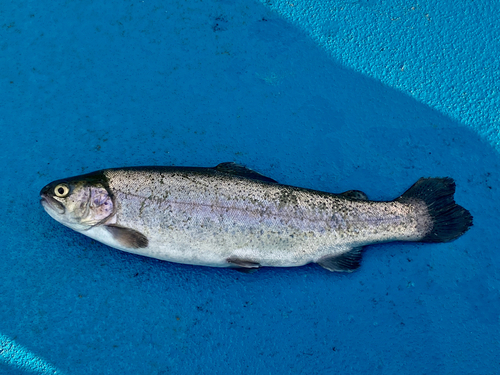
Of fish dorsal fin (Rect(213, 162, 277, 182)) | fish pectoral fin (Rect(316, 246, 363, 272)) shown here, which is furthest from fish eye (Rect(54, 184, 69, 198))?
fish pectoral fin (Rect(316, 246, 363, 272))

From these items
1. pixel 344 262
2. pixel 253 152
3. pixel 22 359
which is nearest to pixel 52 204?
pixel 22 359

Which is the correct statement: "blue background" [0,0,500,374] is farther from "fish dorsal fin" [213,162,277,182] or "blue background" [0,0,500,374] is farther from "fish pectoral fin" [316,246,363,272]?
"fish dorsal fin" [213,162,277,182]

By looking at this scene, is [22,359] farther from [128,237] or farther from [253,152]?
[253,152]

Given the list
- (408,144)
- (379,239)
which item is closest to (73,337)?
(379,239)

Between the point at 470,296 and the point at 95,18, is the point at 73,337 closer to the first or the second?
the point at 95,18

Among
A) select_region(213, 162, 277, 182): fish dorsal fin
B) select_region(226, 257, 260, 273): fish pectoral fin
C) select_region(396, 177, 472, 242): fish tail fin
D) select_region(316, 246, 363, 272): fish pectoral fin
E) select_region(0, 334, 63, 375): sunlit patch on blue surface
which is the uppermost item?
select_region(396, 177, 472, 242): fish tail fin

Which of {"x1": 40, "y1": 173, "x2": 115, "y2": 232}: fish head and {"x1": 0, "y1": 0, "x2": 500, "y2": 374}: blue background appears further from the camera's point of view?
{"x1": 0, "y1": 0, "x2": 500, "y2": 374}: blue background
